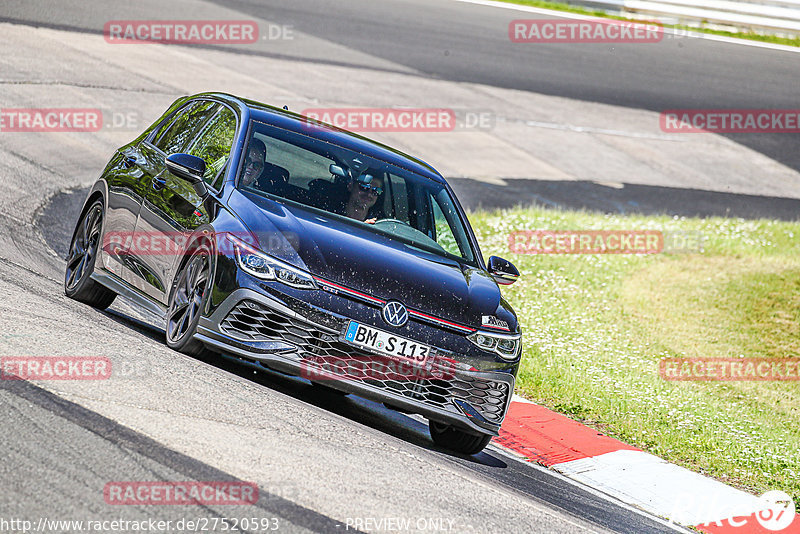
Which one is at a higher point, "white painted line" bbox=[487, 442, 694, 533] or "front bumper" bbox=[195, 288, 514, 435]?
"front bumper" bbox=[195, 288, 514, 435]

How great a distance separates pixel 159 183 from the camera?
25.4 ft

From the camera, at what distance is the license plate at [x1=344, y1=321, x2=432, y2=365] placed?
20.8 ft

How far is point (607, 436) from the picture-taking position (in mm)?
8797

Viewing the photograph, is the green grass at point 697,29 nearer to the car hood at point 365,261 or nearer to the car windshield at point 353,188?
the car windshield at point 353,188

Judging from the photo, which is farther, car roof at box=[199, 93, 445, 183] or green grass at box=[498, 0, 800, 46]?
green grass at box=[498, 0, 800, 46]

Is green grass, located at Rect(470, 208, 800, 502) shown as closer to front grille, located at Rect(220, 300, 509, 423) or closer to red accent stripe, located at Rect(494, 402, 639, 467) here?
red accent stripe, located at Rect(494, 402, 639, 467)

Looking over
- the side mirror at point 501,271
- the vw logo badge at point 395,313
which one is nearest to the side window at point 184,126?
the side mirror at point 501,271

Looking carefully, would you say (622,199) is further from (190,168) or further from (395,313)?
(395,313)

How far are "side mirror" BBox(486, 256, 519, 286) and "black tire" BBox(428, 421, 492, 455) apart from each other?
43.6 inches

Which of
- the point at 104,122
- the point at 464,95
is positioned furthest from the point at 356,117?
the point at 104,122

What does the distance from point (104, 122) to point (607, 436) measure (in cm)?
961

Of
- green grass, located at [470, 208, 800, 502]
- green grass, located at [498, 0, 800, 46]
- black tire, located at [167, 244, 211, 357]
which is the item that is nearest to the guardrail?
green grass, located at [498, 0, 800, 46]

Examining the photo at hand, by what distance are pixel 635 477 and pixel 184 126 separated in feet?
13.6

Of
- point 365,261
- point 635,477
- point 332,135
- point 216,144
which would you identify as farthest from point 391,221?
point 635,477
